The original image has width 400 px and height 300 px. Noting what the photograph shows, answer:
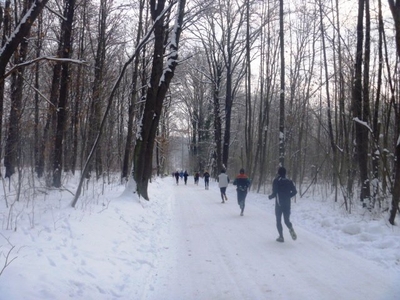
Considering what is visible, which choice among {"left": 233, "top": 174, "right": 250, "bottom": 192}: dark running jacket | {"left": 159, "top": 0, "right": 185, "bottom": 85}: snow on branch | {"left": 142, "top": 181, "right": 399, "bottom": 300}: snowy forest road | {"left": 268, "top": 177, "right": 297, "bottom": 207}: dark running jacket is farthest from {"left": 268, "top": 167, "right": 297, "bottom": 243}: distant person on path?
{"left": 159, "top": 0, "right": 185, "bottom": 85}: snow on branch

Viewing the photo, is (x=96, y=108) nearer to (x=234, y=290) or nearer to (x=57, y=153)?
(x=57, y=153)

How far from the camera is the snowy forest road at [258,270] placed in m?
Result: 5.24

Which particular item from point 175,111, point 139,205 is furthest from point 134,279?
point 175,111

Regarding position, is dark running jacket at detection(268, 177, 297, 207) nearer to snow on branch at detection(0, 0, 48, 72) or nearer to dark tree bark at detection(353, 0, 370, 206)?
dark tree bark at detection(353, 0, 370, 206)

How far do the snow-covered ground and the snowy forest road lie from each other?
2cm

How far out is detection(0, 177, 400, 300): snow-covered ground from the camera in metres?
4.98

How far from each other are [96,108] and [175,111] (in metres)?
28.7

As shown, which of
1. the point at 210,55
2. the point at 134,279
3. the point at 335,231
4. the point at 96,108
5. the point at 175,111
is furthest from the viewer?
the point at 175,111

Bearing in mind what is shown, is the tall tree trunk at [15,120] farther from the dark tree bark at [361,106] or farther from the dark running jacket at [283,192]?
the dark tree bark at [361,106]

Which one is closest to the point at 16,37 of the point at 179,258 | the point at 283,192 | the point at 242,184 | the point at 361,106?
the point at 179,258

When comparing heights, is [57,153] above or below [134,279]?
above

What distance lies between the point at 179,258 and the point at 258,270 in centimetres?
169

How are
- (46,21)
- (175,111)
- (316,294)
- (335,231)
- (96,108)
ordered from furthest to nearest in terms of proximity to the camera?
(175,111) < (96,108) < (46,21) < (335,231) < (316,294)

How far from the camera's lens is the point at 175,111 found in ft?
161
